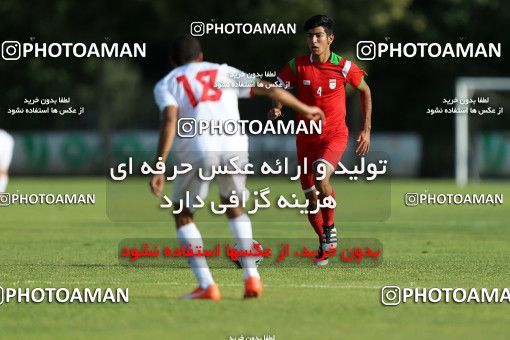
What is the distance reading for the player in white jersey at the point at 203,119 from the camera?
10180 millimetres

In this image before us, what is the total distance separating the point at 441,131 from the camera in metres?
49.6

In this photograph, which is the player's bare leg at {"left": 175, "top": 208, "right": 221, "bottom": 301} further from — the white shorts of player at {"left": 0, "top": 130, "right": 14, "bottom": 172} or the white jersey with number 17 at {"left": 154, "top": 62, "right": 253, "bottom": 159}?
the white shorts of player at {"left": 0, "top": 130, "right": 14, "bottom": 172}

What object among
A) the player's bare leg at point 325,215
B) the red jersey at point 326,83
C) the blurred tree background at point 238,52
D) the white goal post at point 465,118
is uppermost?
the blurred tree background at point 238,52

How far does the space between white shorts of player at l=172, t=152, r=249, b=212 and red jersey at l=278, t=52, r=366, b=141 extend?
439 centimetres

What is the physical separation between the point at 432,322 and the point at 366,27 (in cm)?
3814

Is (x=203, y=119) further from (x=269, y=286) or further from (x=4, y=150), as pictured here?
(x=4, y=150)

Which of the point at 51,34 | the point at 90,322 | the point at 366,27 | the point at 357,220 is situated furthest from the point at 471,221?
the point at 51,34

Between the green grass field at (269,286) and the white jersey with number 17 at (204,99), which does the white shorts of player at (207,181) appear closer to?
the white jersey with number 17 at (204,99)

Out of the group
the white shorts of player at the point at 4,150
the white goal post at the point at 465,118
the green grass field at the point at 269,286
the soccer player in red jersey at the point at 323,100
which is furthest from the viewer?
the white goal post at the point at 465,118

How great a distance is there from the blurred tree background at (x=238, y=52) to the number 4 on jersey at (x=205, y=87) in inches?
1431

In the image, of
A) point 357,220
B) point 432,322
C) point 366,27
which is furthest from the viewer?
point 366,27

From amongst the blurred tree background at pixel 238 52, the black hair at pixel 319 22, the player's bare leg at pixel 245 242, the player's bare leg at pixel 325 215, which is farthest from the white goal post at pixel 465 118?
the player's bare leg at pixel 245 242

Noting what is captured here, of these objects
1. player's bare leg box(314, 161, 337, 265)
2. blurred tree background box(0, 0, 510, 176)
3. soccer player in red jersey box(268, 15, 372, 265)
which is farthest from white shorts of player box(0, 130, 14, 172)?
blurred tree background box(0, 0, 510, 176)

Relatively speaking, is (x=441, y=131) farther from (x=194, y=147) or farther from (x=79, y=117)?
(x=194, y=147)
